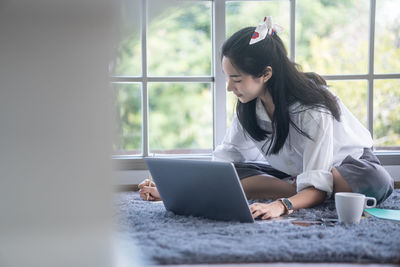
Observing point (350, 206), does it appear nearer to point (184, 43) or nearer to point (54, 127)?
point (54, 127)

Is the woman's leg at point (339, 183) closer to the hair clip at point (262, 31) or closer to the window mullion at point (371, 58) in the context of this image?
the hair clip at point (262, 31)

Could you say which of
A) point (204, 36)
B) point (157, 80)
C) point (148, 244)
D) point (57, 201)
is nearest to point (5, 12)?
point (57, 201)

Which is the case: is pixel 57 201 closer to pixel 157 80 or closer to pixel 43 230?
pixel 43 230

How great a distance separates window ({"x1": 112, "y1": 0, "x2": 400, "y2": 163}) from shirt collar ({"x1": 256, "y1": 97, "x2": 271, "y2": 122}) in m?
0.49

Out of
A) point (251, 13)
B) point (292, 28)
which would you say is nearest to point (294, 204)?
point (292, 28)

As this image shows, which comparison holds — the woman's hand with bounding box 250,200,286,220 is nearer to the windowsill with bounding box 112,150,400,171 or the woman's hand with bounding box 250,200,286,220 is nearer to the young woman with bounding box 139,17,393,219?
the young woman with bounding box 139,17,393,219

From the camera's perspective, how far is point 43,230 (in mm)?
354

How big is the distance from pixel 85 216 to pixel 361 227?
1113 millimetres

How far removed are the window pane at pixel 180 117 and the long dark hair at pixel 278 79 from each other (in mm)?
1544

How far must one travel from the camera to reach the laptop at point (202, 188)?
1.28 metres

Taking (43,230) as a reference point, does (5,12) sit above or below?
above

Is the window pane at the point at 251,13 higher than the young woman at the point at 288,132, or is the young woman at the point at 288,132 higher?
the window pane at the point at 251,13

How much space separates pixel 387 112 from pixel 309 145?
163 cm

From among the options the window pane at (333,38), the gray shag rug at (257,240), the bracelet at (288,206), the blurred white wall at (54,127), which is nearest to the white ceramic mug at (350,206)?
the gray shag rug at (257,240)
